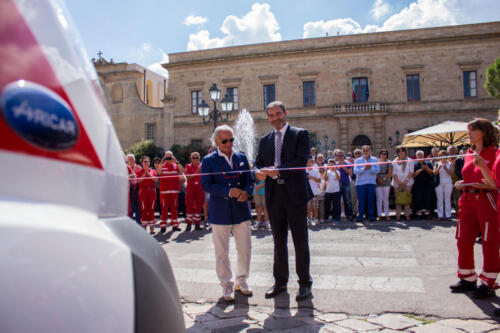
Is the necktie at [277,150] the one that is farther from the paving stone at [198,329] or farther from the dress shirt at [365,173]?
the dress shirt at [365,173]

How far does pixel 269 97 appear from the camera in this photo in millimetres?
34594

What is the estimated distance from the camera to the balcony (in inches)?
1253

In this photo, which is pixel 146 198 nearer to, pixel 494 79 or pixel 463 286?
pixel 463 286

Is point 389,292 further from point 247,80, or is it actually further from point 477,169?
point 247,80

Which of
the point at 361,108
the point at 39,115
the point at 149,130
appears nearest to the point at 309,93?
the point at 361,108

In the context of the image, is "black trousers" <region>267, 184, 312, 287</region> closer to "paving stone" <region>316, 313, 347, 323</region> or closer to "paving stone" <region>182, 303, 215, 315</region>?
"paving stone" <region>316, 313, 347, 323</region>

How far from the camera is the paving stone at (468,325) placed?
3.38 meters

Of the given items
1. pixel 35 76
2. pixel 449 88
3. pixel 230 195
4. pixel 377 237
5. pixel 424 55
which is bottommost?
pixel 377 237

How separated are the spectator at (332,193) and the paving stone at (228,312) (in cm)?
770

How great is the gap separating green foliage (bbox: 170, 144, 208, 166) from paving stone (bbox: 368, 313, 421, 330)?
29462mm

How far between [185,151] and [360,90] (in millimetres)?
15355

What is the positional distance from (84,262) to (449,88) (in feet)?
116

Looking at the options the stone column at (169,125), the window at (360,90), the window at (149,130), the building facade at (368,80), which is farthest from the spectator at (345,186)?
the window at (149,130)

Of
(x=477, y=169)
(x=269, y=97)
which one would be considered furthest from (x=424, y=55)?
(x=477, y=169)
